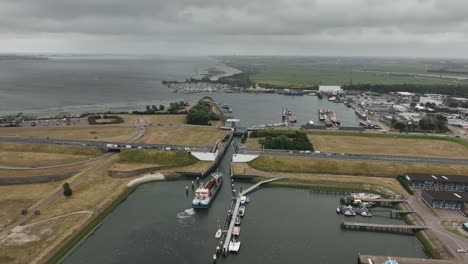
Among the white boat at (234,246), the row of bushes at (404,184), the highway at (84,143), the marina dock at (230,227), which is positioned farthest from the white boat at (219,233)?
the row of bushes at (404,184)

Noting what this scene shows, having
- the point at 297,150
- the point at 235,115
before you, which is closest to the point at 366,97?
the point at 235,115

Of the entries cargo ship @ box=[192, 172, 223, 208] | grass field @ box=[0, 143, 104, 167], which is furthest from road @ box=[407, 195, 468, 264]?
grass field @ box=[0, 143, 104, 167]

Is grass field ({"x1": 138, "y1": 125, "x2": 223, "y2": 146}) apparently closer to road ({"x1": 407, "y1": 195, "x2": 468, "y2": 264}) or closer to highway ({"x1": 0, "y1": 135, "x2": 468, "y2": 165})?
highway ({"x1": 0, "y1": 135, "x2": 468, "y2": 165})

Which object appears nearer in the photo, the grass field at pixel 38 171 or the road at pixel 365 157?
the grass field at pixel 38 171

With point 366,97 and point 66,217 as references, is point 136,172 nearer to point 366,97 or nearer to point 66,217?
point 66,217

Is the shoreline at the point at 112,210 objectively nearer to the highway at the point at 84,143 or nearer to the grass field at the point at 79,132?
the highway at the point at 84,143

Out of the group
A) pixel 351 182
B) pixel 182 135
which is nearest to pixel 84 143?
pixel 182 135

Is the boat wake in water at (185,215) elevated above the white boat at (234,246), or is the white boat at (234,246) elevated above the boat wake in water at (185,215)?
the boat wake in water at (185,215)
